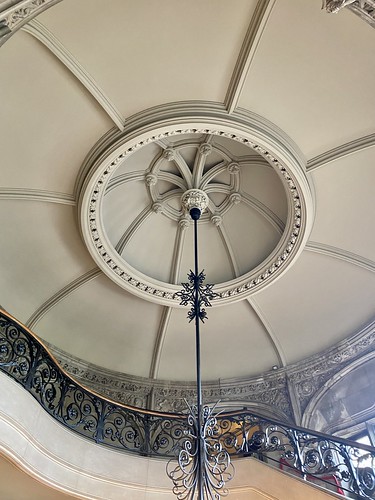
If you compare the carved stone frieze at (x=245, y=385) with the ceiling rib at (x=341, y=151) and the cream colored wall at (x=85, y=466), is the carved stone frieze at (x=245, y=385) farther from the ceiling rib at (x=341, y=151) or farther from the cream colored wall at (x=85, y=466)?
the ceiling rib at (x=341, y=151)

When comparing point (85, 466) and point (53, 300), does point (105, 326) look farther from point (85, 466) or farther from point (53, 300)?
point (85, 466)

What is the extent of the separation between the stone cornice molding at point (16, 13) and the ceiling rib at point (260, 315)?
5.62m

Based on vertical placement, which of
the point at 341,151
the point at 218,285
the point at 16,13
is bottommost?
the point at 16,13

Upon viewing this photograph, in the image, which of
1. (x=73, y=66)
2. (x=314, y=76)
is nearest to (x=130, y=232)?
(x=73, y=66)

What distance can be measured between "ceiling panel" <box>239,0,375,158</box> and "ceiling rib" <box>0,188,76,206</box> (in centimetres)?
312

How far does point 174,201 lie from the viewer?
27.8 feet

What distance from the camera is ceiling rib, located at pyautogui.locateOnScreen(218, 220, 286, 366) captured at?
8.77 m

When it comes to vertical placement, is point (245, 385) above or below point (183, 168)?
below

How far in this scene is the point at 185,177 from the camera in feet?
26.3

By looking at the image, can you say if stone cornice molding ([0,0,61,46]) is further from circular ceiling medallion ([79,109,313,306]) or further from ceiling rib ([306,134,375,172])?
ceiling rib ([306,134,375,172])

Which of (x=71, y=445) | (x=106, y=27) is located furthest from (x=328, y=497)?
(x=106, y=27)

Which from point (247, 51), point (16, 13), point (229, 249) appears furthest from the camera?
point (229, 249)

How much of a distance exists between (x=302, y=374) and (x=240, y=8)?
21.2 feet

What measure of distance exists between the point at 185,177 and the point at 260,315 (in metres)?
3.15
